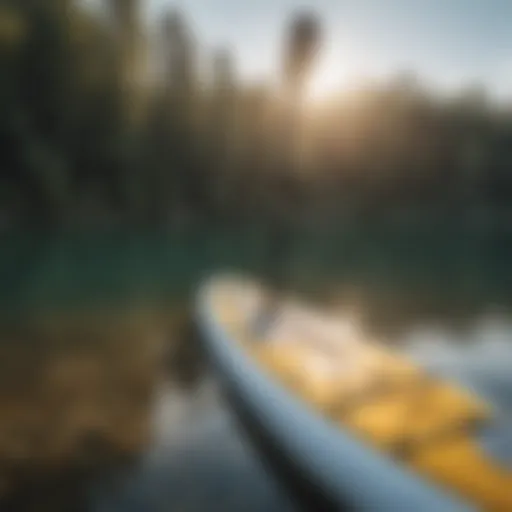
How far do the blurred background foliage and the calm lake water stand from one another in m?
12.1

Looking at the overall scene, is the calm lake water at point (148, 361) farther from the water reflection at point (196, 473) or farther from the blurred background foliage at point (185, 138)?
the blurred background foliage at point (185, 138)

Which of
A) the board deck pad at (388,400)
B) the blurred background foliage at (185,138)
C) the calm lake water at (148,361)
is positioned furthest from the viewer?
the blurred background foliage at (185,138)

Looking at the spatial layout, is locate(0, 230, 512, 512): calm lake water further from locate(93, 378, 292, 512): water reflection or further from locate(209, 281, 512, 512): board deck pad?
locate(209, 281, 512, 512): board deck pad

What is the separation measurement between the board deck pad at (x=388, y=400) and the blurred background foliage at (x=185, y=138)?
87.6 feet

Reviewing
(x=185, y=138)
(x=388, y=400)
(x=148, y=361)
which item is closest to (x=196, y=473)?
(x=388, y=400)

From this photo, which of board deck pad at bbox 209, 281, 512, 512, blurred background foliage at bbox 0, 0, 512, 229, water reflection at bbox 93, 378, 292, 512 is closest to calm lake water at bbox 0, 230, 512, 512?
water reflection at bbox 93, 378, 292, 512

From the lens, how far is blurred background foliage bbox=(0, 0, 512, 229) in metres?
32.9

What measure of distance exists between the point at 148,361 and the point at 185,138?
111 ft

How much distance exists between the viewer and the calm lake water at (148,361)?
6.04 meters

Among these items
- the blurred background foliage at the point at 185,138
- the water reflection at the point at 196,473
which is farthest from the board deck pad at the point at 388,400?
the blurred background foliage at the point at 185,138

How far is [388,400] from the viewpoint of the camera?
19.2 feet

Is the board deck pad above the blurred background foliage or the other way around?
the other way around

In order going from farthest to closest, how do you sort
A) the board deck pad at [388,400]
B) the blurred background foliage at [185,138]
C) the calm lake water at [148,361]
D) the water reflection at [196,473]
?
the blurred background foliage at [185,138], the calm lake water at [148,361], the water reflection at [196,473], the board deck pad at [388,400]

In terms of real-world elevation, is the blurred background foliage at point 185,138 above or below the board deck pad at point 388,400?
above
